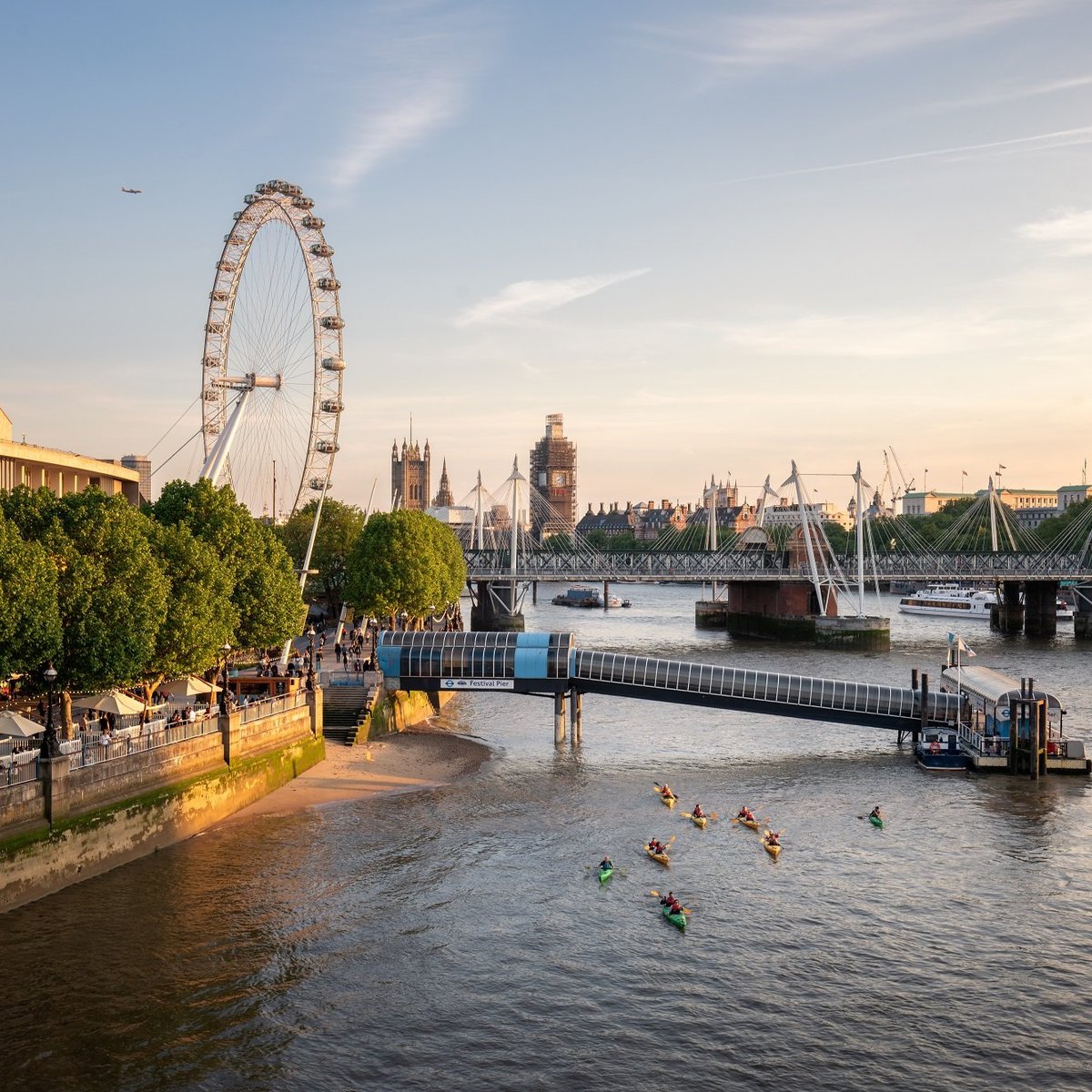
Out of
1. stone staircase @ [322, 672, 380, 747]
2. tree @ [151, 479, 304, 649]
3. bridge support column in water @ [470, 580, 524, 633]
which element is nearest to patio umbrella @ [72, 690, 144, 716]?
tree @ [151, 479, 304, 649]

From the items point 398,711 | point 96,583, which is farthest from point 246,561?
point 96,583

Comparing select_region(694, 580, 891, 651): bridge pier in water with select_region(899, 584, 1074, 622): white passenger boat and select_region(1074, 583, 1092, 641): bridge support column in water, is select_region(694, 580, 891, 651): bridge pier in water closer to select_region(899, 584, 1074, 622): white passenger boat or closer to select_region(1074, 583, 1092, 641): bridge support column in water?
select_region(1074, 583, 1092, 641): bridge support column in water

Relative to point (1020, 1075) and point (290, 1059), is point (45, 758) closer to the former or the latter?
point (290, 1059)

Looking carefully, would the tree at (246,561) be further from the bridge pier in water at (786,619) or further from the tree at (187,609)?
the bridge pier in water at (786,619)

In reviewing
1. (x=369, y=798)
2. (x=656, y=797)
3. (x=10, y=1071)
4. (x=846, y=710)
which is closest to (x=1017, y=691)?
(x=846, y=710)

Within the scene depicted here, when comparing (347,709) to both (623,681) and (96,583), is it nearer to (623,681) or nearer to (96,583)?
(623,681)

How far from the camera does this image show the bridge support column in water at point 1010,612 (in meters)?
143

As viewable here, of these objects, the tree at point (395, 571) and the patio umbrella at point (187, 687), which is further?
the tree at point (395, 571)

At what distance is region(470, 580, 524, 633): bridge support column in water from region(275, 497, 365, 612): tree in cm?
2707

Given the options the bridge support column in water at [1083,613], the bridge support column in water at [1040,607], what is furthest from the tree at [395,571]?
the bridge support column in water at [1083,613]

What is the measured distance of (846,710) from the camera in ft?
196

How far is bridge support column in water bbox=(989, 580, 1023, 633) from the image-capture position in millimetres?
142750

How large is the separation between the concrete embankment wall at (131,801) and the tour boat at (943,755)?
27.5m

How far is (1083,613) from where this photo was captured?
142 meters
